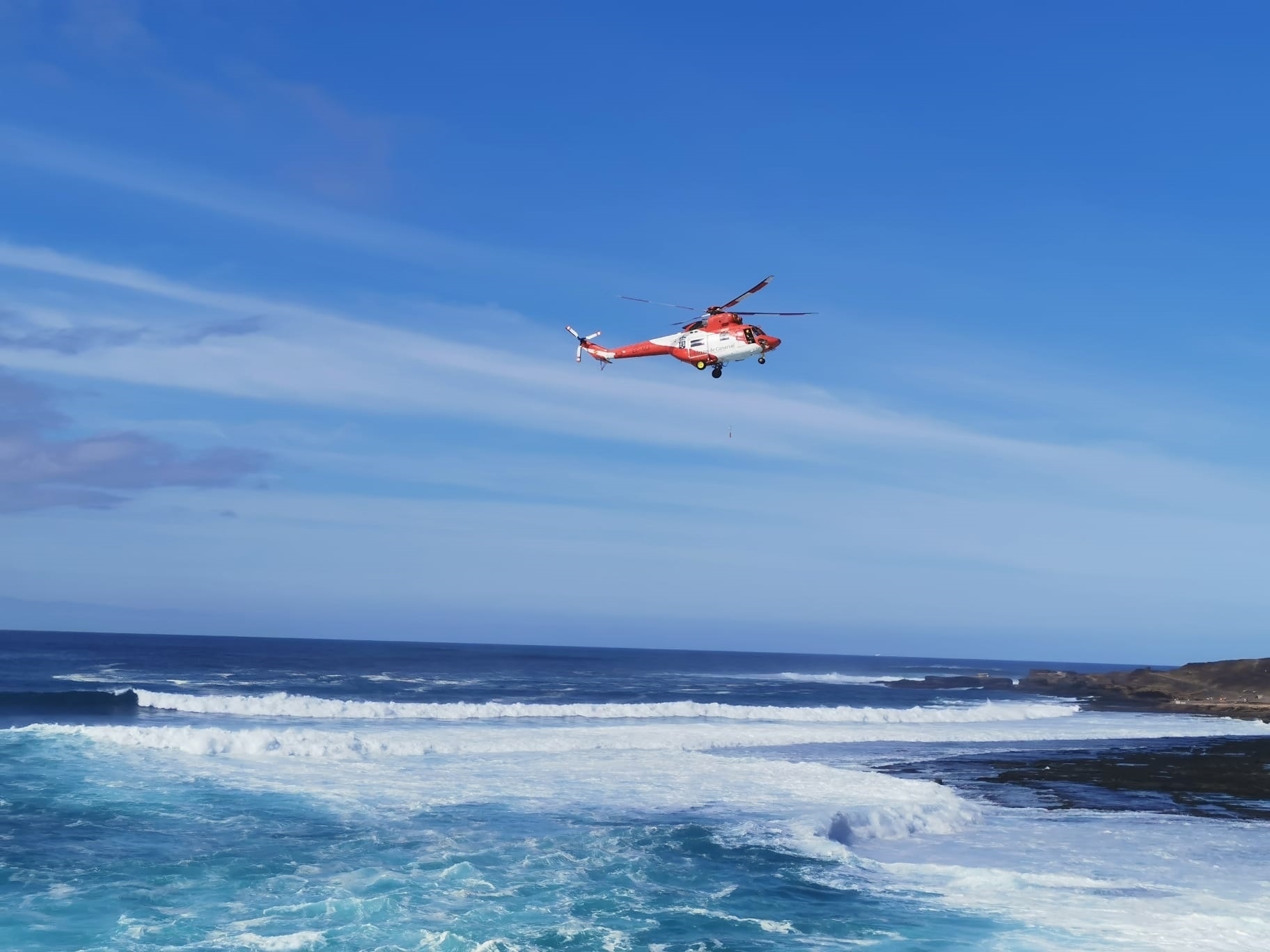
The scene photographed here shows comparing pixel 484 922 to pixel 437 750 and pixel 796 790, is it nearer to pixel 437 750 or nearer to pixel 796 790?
pixel 796 790

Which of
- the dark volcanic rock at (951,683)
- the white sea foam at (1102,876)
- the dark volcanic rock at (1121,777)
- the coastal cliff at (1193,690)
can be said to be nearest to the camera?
the white sea foam at (1102,876)

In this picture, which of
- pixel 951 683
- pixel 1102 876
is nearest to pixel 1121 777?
pixel 1102 876

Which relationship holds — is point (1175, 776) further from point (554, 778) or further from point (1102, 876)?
point (554, 778)

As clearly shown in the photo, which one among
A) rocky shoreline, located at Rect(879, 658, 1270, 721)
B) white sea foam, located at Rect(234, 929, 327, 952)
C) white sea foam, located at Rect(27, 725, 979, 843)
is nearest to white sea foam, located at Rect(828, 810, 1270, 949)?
white sea foam, located at Rect(27, 725, 979, 843)

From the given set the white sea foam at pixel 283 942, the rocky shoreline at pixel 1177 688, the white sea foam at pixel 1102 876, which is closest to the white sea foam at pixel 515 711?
the rocky shoreline at pixel 1177 688

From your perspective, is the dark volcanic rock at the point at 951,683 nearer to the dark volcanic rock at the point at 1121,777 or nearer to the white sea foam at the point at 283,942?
the dark volcanic rock at the point at 1121,777

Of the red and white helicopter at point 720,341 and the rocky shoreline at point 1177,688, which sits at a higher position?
the red and white helicopter at point 720,341
